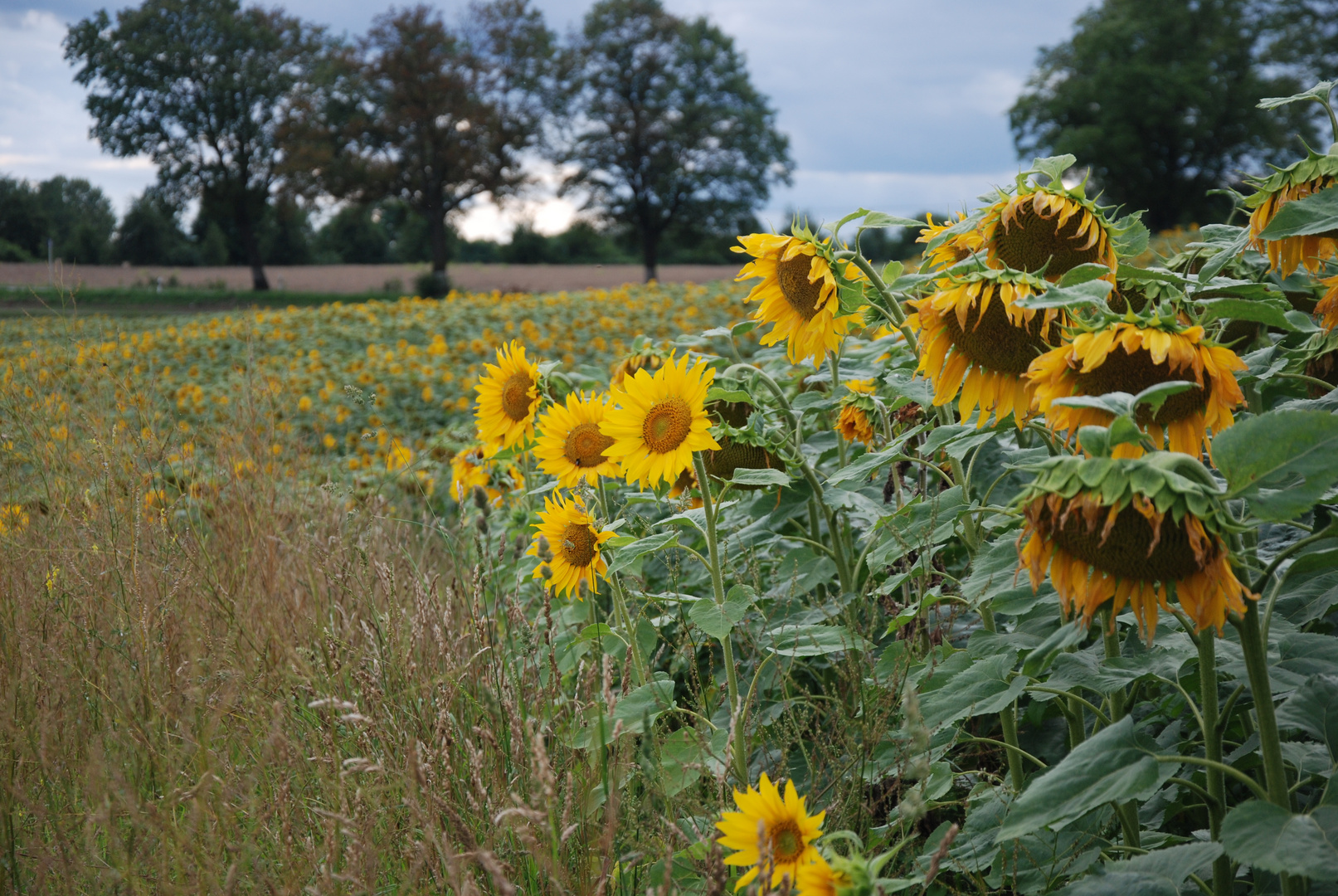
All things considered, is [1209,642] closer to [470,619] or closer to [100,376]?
[470,619]

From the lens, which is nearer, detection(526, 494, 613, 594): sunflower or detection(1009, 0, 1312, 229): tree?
detection(526, 494, 613, 594): sunflower

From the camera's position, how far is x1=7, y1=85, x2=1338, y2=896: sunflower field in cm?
→ 109

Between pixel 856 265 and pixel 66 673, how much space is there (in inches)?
80.8

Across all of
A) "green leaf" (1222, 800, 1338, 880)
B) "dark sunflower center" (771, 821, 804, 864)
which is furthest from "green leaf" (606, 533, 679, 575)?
"green leaf" (1222, 800, 1338, 880)

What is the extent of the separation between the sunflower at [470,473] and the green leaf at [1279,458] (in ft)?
8.25

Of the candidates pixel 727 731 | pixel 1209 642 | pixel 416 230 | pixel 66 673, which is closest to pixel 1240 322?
pixel 1209 642

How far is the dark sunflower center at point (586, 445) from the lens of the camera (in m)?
2.02

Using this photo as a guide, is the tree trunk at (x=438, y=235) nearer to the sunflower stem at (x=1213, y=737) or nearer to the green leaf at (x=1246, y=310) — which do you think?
the green leaf at (x=1246, y=310)

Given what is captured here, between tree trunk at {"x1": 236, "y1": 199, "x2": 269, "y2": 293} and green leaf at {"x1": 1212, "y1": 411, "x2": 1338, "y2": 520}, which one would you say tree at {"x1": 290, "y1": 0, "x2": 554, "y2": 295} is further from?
green leaf at {"x1": 1212, "y1": 411, "x2": 1338, "y2": 520}

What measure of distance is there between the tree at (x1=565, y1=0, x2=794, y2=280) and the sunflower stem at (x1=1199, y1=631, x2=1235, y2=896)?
109 ft

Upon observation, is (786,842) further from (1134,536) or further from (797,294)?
(797,294)

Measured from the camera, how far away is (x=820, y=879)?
3.76 feet

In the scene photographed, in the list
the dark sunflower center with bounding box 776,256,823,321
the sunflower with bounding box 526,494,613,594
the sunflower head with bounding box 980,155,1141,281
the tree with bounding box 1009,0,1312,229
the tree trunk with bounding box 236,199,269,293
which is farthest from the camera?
the tree trunk with bounding box 236,199,269,293

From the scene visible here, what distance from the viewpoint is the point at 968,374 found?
1558 millimetres
